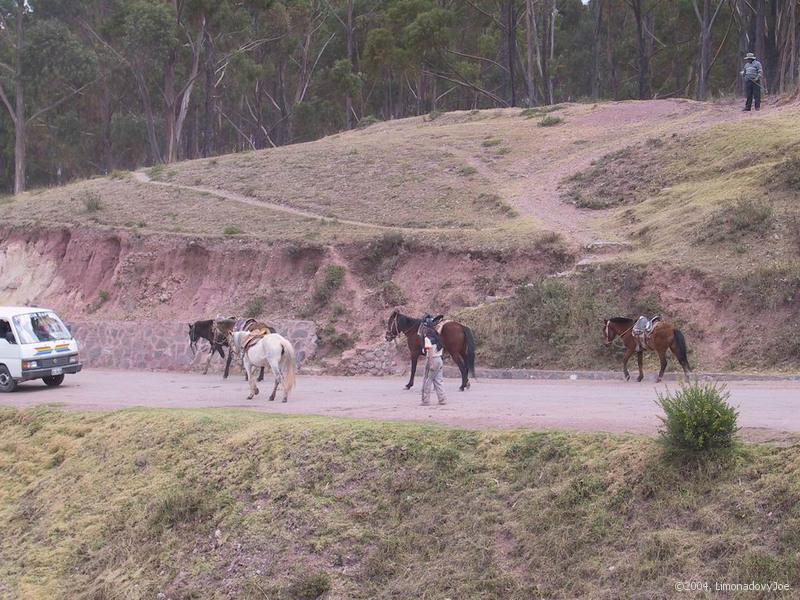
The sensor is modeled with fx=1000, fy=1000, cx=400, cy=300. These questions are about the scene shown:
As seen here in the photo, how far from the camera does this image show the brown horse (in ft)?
65.1

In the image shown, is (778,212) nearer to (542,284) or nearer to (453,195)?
(542,284)

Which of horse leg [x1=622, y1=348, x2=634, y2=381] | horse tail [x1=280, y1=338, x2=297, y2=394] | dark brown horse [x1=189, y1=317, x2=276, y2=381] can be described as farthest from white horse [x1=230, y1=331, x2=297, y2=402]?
horse leg [x1=622, y1=348, x2=634, y2=381]

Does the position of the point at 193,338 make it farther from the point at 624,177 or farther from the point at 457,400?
the point at 624,177

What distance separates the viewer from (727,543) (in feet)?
30.6

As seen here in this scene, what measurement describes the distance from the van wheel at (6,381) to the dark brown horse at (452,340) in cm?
928

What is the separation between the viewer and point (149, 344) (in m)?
28.8

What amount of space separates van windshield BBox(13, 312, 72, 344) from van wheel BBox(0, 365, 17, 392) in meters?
0.80

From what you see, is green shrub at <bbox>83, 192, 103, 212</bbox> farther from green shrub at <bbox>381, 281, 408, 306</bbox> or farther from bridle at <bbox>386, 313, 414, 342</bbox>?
bridle at <bbox>386, 313, 414, 342</bbox>

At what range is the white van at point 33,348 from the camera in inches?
914

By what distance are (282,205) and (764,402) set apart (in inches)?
1062

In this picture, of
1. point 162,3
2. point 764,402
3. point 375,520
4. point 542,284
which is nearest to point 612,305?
point 542,284

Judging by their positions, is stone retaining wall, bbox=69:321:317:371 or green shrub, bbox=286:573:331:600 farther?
stone retaining wall, bbox=69:321:317:371

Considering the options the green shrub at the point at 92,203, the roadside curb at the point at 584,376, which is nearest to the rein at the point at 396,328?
the roadside curb at the point at 584,376

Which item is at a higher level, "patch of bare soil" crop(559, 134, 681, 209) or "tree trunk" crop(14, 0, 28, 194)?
"tree trunk" crop(14, 0, 28, 194)
